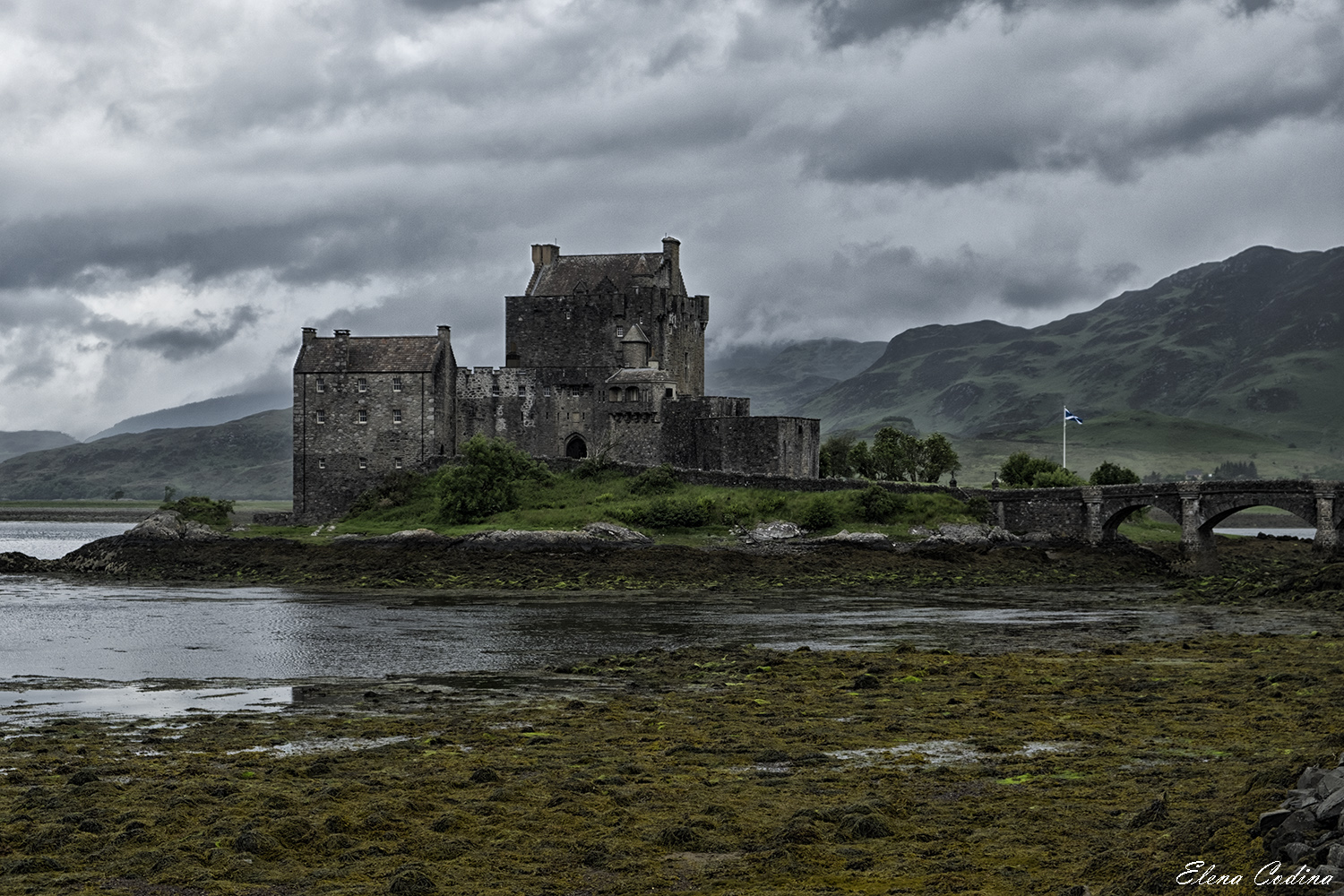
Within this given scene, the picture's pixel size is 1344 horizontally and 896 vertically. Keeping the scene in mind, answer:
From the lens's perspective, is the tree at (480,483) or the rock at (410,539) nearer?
the rock at (410,539)

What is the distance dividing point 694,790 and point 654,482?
5790 centimetres

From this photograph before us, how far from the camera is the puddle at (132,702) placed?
910 inches

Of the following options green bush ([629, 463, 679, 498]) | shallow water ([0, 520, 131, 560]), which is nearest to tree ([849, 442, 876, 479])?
green bush ([629, 463, 679, 498])

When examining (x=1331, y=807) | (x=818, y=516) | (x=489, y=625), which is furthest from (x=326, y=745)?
(x=818, y=516)

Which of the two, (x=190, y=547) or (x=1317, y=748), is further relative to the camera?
(x=190, y=547)

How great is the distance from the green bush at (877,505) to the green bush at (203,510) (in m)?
37.5

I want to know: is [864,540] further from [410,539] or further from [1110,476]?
[1110,476]

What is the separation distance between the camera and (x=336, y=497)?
82.1 metres

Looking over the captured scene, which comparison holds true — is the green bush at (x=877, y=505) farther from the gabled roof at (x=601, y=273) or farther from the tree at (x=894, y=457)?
Result: the gabled roof at (x=601, y=273)

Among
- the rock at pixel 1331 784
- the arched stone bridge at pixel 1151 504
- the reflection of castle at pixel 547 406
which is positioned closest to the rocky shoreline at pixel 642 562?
the arched stone bridge at pixel 1151 504

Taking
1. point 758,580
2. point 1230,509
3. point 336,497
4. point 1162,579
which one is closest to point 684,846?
point 758,580

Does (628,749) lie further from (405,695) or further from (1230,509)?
(1230,509)

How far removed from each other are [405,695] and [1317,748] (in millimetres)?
15986

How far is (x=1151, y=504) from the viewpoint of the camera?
224ft
